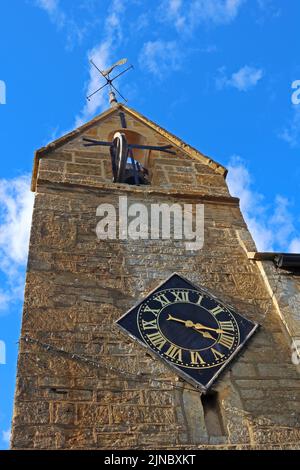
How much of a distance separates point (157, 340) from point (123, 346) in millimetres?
340

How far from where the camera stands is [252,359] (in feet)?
19.3

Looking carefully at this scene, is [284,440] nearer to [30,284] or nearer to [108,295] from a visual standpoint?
[108,295]

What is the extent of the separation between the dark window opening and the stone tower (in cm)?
1

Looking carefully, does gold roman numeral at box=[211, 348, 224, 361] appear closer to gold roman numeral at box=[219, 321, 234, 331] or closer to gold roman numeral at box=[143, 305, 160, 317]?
gold roman numeral at box=[219, 321, 234, 331]

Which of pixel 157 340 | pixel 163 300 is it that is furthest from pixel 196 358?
pixel 163 300

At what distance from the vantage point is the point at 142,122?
10.9 meters

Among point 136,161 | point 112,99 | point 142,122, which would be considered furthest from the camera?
point 112,99

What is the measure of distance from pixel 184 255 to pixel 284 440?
269 centimetres

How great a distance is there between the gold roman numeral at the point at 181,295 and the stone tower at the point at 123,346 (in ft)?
0.80

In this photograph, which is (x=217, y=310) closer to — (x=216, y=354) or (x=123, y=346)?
(x=216, y=354)

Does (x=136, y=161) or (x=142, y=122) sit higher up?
(x=142, y=122)

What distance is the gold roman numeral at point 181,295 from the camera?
649 cm
